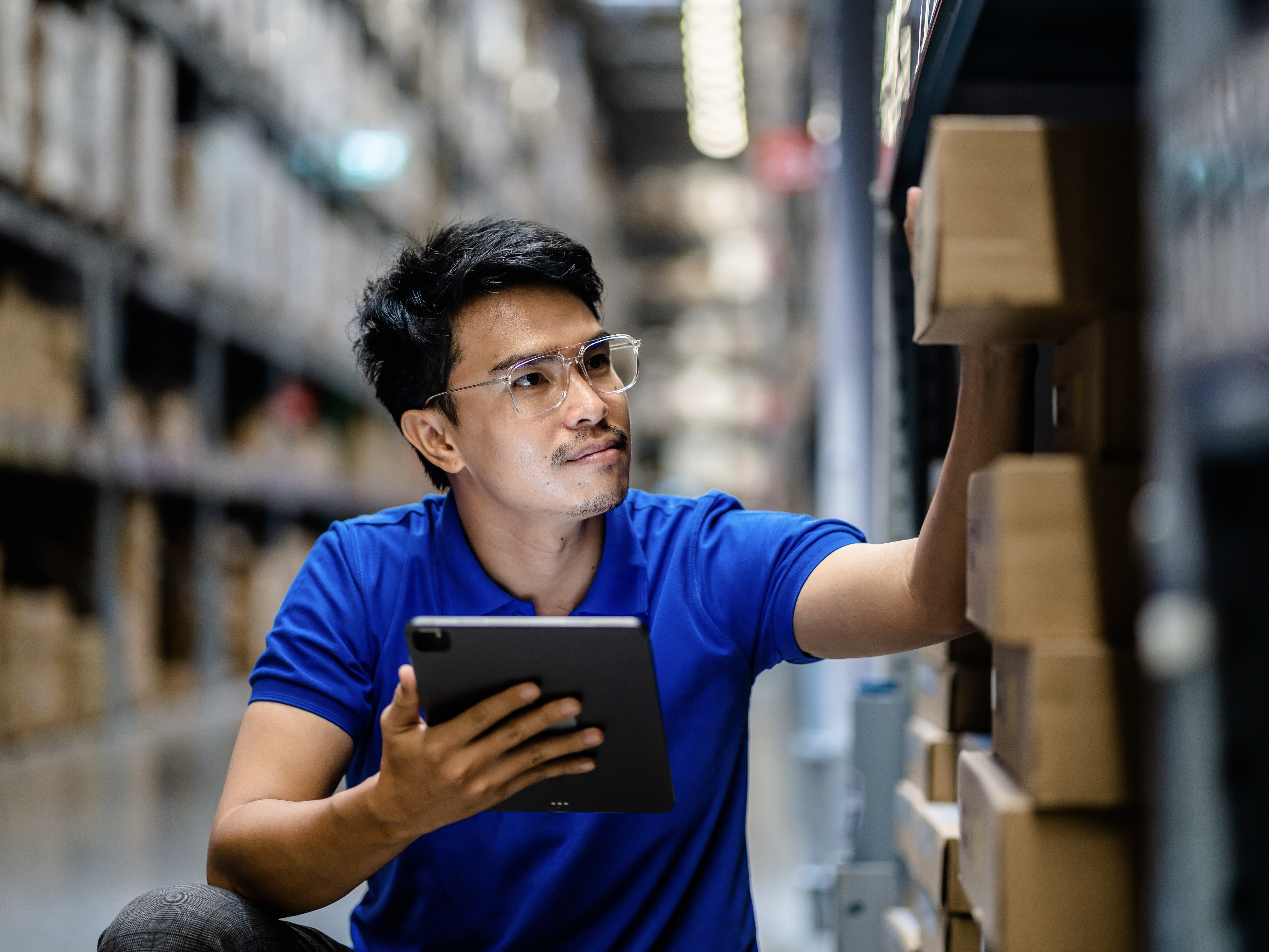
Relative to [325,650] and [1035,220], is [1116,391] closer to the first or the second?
[1035,220]

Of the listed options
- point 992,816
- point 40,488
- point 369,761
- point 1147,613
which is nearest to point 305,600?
point 369,761

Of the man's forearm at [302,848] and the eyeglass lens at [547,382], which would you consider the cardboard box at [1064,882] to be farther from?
the eyeglass lens at [547,382]

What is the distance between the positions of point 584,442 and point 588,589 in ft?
0.77

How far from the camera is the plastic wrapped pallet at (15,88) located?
4.55 m

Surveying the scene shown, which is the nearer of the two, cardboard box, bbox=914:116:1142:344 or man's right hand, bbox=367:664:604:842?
cardboard box, bbox=914:116:1142:344

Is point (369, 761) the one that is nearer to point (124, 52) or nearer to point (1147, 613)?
point (1147, 613)

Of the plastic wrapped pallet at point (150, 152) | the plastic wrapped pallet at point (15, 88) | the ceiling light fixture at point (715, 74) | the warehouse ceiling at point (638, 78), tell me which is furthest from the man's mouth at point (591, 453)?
the warehouse ceiling at point (638, 78)

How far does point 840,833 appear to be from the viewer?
323 cm

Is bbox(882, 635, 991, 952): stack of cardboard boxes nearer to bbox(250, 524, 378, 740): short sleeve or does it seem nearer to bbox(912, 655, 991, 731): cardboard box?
bbox(912, 655, 991, 731): cardboard box

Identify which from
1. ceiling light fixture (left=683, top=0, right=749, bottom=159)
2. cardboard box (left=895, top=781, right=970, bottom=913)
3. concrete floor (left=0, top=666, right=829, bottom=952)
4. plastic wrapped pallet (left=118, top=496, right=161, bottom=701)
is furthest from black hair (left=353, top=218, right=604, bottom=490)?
ceiling light fixture (left=683, top=0, right=749, bottom=159)

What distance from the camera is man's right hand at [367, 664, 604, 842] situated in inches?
51.8

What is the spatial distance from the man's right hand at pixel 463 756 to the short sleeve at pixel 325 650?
0.30 metres

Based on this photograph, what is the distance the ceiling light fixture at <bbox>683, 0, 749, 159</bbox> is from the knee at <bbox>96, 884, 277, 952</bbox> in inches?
329

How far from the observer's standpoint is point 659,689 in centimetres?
167
